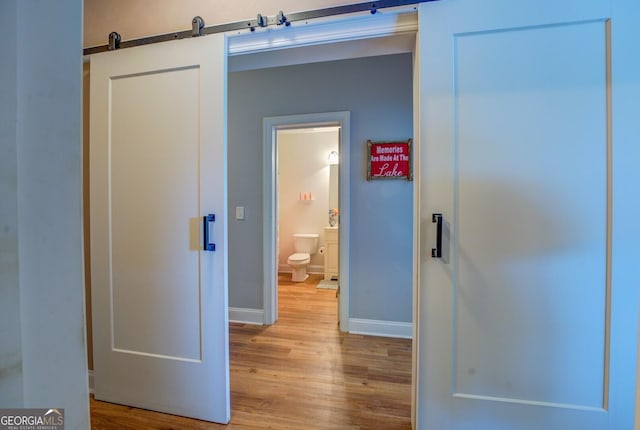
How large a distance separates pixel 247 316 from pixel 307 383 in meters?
1.20

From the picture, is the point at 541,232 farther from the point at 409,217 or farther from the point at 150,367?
the point at 150,367

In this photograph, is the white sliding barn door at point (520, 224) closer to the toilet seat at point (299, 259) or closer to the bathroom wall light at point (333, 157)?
the toilet seat at point (299, 259)

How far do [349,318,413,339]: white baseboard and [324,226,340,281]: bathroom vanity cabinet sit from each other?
176 cm

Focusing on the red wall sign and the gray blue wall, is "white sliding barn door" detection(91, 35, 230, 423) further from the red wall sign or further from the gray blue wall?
the red wall sign

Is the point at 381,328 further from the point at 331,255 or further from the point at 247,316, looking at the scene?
the point at 331,255

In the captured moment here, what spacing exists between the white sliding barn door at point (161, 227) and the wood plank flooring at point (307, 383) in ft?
0.39

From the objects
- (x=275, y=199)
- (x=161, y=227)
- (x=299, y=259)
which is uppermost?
(x=275, y=199)

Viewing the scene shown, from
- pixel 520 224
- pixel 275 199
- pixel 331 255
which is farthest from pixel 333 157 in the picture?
pixel 520 224

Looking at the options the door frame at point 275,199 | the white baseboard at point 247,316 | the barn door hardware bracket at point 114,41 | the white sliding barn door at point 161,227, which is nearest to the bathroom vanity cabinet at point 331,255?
the door frame at point 275,199

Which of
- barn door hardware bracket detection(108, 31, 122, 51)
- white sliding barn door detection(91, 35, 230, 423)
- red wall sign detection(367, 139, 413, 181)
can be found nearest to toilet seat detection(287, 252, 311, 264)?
red wall sign detection(367, 139, 413, 181)

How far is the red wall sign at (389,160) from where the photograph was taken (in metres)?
2.46

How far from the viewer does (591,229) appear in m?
1.13

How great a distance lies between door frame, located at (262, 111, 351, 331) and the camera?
2.56 meters

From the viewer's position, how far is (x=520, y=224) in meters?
1.18
